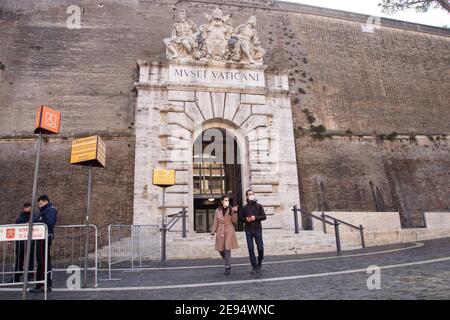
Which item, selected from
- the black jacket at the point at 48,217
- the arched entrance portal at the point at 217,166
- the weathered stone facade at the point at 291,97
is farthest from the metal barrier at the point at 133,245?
the arched entrance portal at the point at 217,166

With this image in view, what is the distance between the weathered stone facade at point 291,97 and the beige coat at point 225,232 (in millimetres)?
6265

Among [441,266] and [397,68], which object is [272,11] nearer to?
[397,68]

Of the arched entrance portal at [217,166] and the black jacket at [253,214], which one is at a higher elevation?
the arched entrance portal at [217,166]

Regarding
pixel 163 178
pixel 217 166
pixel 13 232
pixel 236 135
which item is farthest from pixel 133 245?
pixel 236 135

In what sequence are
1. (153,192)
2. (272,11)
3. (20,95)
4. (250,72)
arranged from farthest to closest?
(272,11)
(250,72)
(20,95)
(153,192)

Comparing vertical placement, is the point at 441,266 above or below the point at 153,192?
below

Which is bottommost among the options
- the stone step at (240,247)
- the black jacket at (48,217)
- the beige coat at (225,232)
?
the stone step at (240,247)

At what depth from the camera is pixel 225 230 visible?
640 centimetres

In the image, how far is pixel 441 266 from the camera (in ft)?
16.3

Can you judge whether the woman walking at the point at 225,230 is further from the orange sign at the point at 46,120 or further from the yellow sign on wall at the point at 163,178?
the yellow sign on wall at the point at 163,178

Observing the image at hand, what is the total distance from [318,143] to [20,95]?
12266mm

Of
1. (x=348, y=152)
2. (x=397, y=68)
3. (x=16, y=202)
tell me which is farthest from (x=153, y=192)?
(x=397, y=68)

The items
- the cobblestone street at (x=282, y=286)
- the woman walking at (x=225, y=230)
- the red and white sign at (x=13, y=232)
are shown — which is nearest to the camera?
the cobblestone street at (x=282, y=286)

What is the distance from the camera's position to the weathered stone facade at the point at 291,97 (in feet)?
40.7
